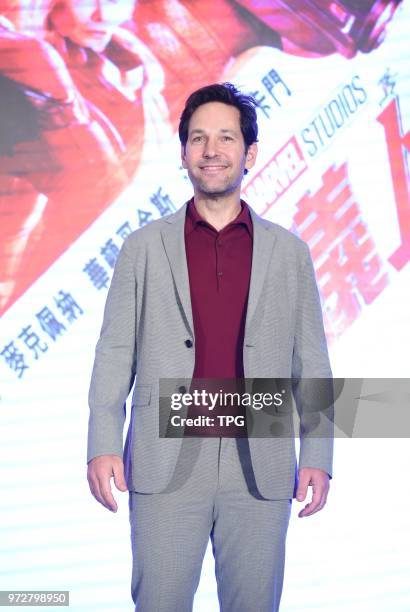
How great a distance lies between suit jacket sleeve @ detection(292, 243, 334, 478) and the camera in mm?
1938

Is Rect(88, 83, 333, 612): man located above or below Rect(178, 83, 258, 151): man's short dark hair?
below

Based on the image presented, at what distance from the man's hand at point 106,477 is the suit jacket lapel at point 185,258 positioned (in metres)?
0.32

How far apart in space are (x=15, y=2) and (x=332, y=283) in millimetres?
1372

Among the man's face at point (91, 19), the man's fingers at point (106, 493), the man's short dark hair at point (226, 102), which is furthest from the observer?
the man's face at point (91, 19)

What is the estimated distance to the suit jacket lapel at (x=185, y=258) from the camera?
1.87m

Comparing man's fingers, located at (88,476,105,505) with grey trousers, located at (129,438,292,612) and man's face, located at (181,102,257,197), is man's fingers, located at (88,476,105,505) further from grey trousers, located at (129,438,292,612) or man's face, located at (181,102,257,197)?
man's face, located at (181,102,257,197)

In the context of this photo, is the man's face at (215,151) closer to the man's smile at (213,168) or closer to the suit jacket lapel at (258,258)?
the man's smile at (213,168)

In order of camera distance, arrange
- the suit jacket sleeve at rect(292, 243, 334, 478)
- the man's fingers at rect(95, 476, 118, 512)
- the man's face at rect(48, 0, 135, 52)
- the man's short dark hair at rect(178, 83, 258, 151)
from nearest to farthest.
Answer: the man's fingers at rect(95, 476, 118, 512), the suit jacket sleeve at rect(292, 243, 334, 478), the man's short dark hair at rect(178, 83, 258, 151), the man's face at rect(48, 0, 135, 52)

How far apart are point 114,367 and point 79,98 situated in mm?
1280

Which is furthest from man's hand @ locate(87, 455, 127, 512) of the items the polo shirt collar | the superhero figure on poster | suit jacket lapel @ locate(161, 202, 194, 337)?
the superhero figure on poster

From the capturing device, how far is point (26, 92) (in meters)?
2.87


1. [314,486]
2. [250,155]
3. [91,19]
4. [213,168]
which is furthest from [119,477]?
[91,19]

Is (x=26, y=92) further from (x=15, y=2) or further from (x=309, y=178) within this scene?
(x=309, y=178)

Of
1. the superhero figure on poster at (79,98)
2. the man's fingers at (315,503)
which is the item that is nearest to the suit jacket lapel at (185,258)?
the man's fingers at (315,503)
